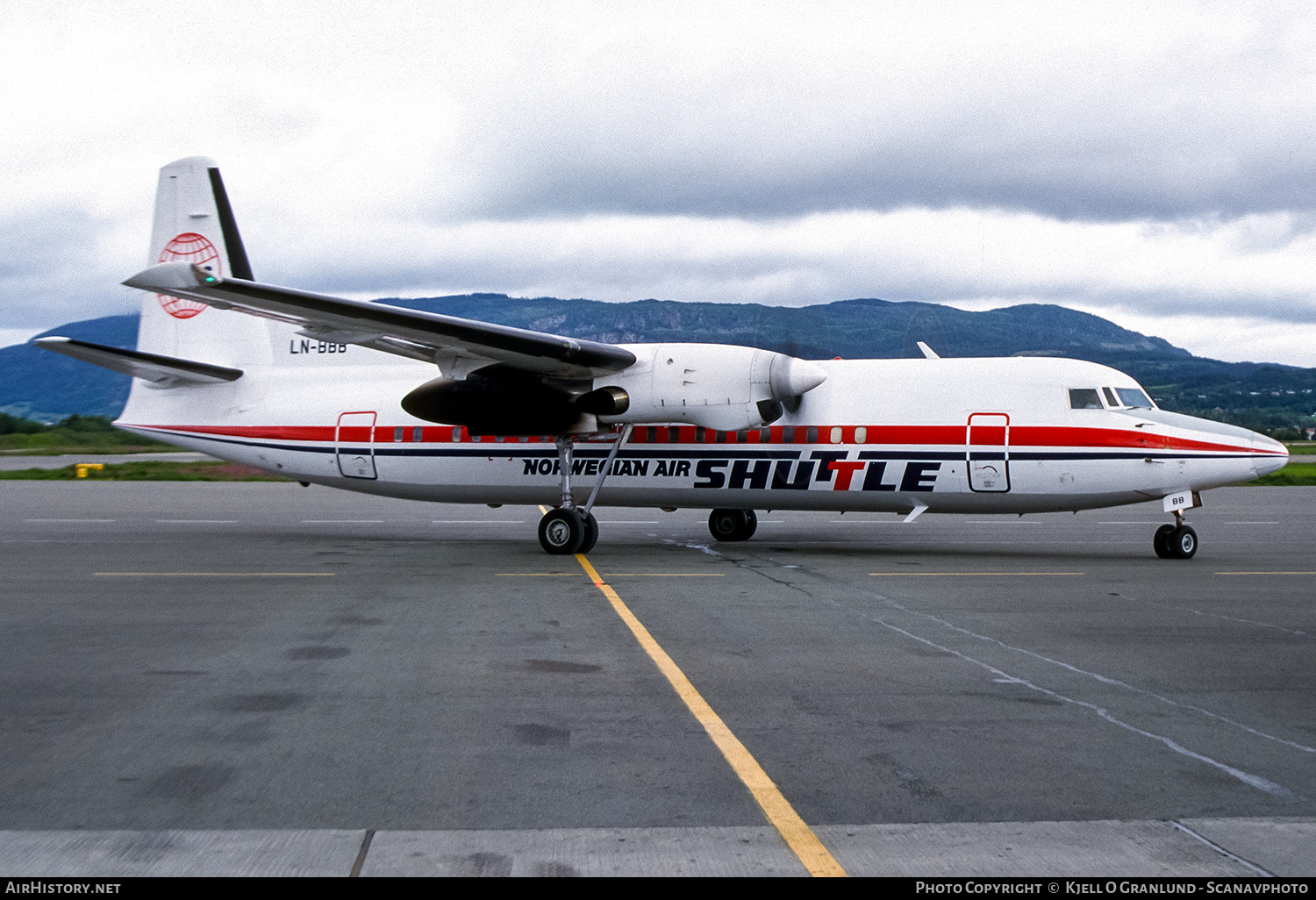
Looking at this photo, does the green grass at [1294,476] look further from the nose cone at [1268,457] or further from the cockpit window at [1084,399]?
the cockpit window at [1084,399]

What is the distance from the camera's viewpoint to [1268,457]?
14578 mm

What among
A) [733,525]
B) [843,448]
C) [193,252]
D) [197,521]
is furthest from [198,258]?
[843,448]

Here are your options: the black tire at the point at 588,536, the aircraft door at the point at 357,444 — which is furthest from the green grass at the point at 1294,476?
the aircraft door at the point at 357,444

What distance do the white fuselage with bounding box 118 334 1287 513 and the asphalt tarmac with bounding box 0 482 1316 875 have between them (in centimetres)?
197

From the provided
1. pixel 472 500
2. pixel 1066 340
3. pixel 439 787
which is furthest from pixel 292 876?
pixel 1066 340

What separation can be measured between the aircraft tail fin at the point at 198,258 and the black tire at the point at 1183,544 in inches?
618

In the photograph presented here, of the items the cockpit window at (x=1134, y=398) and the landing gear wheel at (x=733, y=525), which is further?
the landing gear wheel at (x=733, y=525)

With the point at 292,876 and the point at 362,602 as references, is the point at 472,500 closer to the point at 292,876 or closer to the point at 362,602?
the point at 362,602

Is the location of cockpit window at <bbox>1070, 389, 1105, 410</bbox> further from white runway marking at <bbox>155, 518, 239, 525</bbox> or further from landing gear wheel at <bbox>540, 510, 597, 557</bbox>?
white runway marking at <bbox>155, 518, 239, 525</bbox>

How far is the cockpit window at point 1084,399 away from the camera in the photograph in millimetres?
15180

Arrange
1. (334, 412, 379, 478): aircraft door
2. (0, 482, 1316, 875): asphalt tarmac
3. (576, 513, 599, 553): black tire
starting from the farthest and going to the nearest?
(334, 412, 379, 478): aircraft door → (576, 513, 599, 553): black tire → (0, 482, 1316, 875): asphalt tarmac

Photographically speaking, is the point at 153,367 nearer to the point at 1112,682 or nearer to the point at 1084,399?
the point at 1084,399

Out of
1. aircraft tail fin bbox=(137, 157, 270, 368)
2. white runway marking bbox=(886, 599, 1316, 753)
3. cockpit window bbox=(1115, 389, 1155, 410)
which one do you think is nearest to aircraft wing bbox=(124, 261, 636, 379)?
aircraft tail fin bbox=(137, 157, 270, 368)

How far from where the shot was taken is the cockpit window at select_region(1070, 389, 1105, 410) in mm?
15180
